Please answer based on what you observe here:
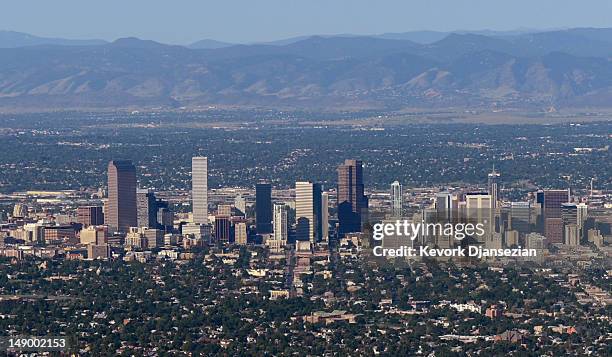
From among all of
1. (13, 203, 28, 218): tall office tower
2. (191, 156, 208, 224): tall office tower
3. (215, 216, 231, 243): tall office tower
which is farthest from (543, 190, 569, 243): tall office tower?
(13, 203, 28, 218): tall office tower

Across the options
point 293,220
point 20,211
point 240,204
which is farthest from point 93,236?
point 240,204

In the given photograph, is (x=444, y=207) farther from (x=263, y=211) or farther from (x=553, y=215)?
(x=263, y=211)

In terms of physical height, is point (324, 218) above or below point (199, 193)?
below

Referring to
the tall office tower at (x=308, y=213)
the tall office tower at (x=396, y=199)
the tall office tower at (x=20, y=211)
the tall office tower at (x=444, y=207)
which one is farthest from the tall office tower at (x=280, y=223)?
the tall office tower at (x=20, y=211)

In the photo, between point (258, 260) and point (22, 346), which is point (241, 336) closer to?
point (22, 346)

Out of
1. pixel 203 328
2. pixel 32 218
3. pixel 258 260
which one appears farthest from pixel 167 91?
pixel 203 328
